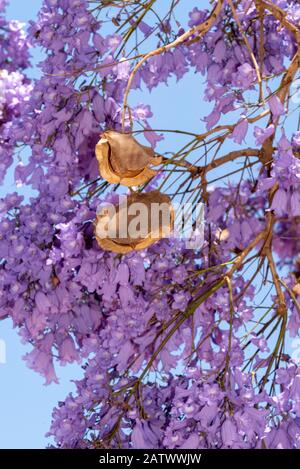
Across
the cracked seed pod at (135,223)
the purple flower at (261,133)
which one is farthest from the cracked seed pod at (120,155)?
the purple flower at (261,133)

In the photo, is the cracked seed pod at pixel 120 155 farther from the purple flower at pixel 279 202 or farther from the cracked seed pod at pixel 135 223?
the purple flower at pixel 279 202

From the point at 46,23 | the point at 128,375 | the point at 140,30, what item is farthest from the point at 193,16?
the point at 128,375

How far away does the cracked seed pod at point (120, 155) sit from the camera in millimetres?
1963

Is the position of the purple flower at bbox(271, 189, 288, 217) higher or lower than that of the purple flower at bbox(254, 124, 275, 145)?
lower

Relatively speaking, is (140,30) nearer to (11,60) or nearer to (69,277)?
(69,277)

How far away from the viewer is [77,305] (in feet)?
8.32

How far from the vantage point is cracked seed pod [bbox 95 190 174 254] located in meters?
2.06

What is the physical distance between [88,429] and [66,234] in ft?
1.58

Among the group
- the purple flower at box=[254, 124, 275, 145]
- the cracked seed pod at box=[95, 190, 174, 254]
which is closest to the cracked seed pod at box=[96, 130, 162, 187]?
the cracked seed pod at box=[95, 190, 174, 254]

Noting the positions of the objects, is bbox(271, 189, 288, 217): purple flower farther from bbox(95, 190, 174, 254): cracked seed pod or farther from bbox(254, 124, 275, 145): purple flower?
bbox(95, 190, 174, 254): cracked seed pod

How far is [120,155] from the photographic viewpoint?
1.96 meters

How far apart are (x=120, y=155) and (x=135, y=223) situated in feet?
0.54

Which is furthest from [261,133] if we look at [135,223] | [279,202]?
[135,223]

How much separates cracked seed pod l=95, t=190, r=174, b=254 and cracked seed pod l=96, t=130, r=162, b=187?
4.6 inches
